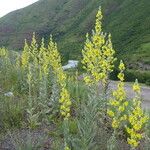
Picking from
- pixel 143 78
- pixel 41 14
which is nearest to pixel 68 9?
pixel 41 14

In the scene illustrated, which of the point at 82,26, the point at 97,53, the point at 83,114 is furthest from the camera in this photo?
the point at 82,26

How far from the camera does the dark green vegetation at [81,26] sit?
134 meters

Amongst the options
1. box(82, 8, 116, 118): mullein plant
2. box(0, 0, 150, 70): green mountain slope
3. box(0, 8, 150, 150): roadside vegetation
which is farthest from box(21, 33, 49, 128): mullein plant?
box(0, 0, 150, 70): green mountain slope

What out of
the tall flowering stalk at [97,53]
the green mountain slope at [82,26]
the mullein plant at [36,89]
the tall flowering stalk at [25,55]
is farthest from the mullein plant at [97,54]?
the green mountain slope at [82,26]

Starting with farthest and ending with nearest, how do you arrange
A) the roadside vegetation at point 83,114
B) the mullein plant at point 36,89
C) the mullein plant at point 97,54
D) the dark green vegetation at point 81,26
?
the dark green vegetation at point 81,26
the mullein plant at point 36,89
the mullein plant at point 97,54
the roadside vegetation at point 83,114

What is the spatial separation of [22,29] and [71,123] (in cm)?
17405

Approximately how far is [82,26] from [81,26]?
3.84ft

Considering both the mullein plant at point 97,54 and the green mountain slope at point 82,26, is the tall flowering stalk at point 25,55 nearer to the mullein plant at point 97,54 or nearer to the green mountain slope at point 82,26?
the mullein plant at point 97,54

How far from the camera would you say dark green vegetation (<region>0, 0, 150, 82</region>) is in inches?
5271

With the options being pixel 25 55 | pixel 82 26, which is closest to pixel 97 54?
pixel 25 55

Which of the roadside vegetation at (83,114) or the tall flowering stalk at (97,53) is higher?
the tall flowering stalk at (97,53)

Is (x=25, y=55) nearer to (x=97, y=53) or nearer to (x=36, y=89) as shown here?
(x=36, y=89)

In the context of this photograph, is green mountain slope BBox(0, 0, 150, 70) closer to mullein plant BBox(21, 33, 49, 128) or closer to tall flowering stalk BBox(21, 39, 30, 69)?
tall flowering stalk BBox(21, 39, 30, 69)

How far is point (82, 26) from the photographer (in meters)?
167
